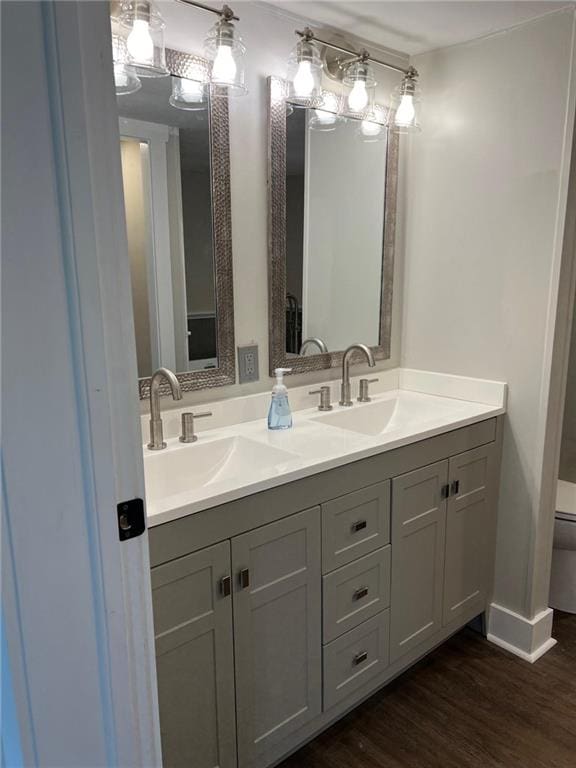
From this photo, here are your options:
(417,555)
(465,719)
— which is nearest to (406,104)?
(417,555)

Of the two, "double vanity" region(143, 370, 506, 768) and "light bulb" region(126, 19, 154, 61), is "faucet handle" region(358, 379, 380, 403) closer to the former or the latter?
"double vanity" region(143, 370, 506, 768)

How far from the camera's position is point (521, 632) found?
2154 millimetres

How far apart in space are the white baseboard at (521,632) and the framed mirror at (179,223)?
1.42 metres

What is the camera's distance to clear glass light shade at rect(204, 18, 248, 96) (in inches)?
63.0

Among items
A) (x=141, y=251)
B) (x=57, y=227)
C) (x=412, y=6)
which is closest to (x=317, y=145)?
(x=412, y=6)

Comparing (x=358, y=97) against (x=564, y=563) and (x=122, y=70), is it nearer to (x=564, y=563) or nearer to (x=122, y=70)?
(x=122, y=70)

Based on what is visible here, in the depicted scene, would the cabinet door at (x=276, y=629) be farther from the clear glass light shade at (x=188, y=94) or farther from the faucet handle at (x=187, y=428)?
the clear glass light shade at (x=188, y=94)

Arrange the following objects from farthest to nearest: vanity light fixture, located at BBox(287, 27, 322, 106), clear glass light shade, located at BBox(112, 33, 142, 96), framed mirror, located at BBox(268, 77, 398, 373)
A: framed mirror, located at BBox(268, 77, 398, 373)
vanity light fixture, located at BBox(287, 27, 322, 106)
clear glass light shade, located at BBox(112, 33, 142, 96)

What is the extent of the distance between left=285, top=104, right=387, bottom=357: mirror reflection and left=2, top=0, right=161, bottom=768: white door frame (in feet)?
3.96

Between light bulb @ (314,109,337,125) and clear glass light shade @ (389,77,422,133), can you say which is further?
clear glass light shade @ (389,77,422,133)

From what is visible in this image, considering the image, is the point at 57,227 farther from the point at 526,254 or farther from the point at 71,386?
the point at 526,254

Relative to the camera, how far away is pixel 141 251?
5.40 feet

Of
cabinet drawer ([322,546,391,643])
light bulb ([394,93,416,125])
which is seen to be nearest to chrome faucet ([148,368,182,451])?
cabinet drawer ([322,546,391,643])

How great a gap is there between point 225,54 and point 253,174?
1.10 ft
